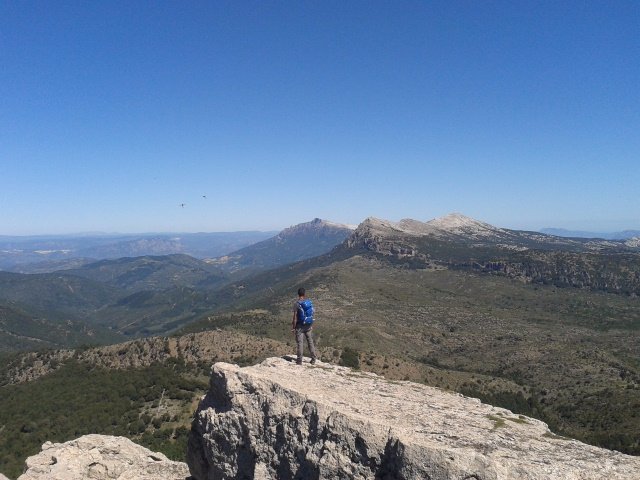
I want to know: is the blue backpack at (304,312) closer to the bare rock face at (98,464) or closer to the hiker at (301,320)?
the hiker at (301,320)

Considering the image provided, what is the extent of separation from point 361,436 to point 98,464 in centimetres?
1461

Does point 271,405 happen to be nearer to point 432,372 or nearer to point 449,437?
point 449,437

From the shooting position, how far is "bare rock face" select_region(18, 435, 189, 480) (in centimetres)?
1966

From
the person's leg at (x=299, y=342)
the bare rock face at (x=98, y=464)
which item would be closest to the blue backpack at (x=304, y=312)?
the person's leg at (x=299, y=342)

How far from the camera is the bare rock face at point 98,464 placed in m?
19.7

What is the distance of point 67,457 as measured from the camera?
68.5 ft

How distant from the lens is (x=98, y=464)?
20484 millimetres

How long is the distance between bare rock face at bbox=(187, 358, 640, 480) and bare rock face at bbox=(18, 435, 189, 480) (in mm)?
3979

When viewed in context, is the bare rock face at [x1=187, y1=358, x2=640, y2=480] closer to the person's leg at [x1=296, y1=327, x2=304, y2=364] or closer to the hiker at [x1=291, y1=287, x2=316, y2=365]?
the person's leg at [x1=296, y1=327, x2=304, y2=364]

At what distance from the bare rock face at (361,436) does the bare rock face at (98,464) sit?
3.98 meters

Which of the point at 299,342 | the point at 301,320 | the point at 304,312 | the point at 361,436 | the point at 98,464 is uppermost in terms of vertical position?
the point at 304,312

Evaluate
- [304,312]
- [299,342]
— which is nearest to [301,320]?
[304,312]

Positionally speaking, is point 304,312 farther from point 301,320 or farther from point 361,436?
point 361,436

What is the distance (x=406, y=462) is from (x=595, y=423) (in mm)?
67019
